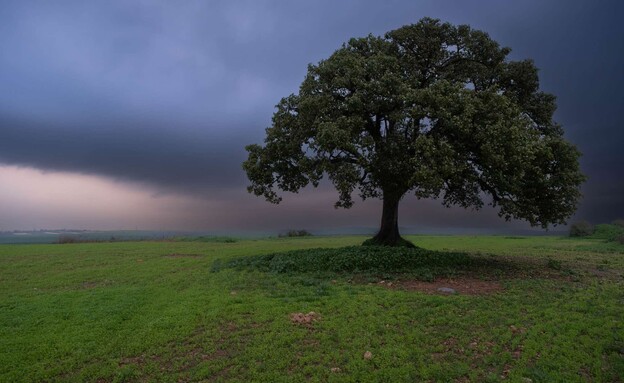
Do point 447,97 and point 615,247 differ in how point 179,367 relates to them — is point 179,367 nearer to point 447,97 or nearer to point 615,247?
point 447,97

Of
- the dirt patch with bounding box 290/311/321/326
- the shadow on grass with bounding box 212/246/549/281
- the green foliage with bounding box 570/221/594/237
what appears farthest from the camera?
the green foliage with bounding box 570/221/594/237

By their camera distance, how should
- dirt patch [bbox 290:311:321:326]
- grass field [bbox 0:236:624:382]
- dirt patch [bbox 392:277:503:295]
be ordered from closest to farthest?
grass field [bbox 0:236:624:382] → dirt patch [bbox 290:311:321:326] → dirt patch [bbox 392:277:503:295]

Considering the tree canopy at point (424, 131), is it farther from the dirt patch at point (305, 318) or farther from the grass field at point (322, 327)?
the dirt patch at point (305, 318)

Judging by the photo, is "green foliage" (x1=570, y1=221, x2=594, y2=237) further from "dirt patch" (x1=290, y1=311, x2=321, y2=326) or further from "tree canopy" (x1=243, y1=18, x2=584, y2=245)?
"dirt patch" (x1=290, y1=311, x2=321, y2=326)

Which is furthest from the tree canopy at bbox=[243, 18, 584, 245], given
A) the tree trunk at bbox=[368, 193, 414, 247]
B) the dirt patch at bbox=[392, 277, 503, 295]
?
the dirt patch at bbox=[392, 277, 503, 295]

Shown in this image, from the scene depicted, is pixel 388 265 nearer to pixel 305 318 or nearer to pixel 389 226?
pixel 389 226

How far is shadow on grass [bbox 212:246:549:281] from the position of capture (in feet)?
63.0

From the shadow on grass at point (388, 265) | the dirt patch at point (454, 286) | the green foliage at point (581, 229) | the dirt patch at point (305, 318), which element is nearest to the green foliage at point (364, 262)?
the shadow on grass at point (388, 265)

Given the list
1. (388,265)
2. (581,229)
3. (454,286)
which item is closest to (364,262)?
(388,265)

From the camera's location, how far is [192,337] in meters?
11.3

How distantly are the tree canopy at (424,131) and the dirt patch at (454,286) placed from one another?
4809 millimetres

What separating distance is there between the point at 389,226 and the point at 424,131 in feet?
24.1

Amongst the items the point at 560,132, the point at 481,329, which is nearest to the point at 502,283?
the point at 481,329

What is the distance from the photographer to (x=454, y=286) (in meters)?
16.7
